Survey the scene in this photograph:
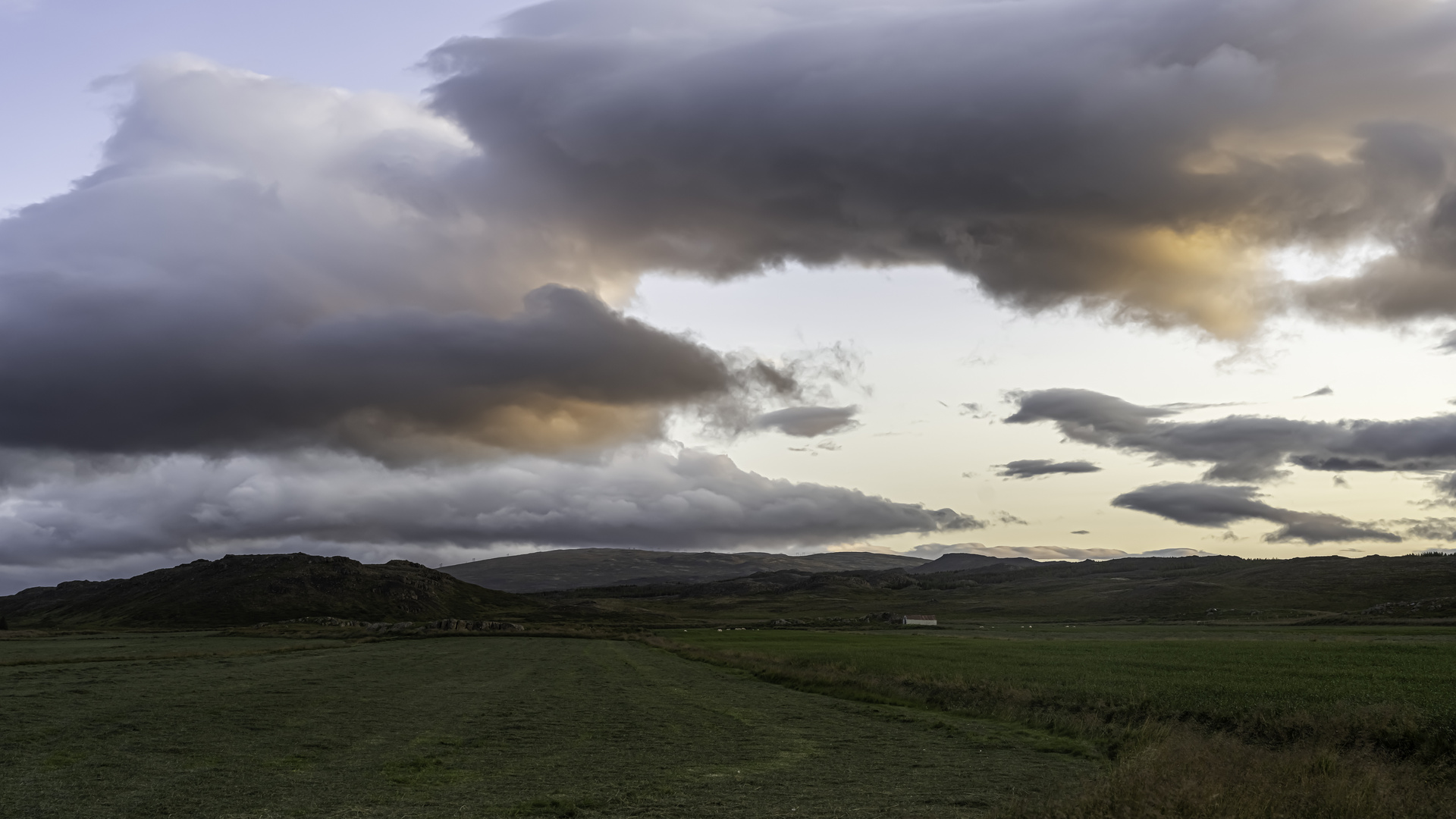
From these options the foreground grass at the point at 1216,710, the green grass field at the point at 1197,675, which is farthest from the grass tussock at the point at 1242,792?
the green grass field at the point at 1197,675

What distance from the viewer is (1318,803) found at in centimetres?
1622

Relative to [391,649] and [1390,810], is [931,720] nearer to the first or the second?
[1390,810]

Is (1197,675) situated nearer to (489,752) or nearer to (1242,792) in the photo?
(1242,792)

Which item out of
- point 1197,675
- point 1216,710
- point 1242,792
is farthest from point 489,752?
point 1197,675

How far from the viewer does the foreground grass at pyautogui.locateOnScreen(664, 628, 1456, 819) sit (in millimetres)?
16328

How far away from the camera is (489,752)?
2686 centimetres

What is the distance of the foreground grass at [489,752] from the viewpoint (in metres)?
19.5

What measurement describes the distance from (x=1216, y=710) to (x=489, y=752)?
1018 inches

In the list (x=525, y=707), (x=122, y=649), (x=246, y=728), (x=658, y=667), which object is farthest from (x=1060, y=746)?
(x=122, y=649)

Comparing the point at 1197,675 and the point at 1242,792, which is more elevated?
the point at 1242,792

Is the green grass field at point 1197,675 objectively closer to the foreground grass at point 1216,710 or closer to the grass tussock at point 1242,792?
the foreground grass at point 1216,710

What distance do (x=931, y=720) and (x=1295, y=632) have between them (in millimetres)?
86910

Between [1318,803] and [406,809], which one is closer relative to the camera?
[1318,803]

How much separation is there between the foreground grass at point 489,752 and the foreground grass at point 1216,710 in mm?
2915
